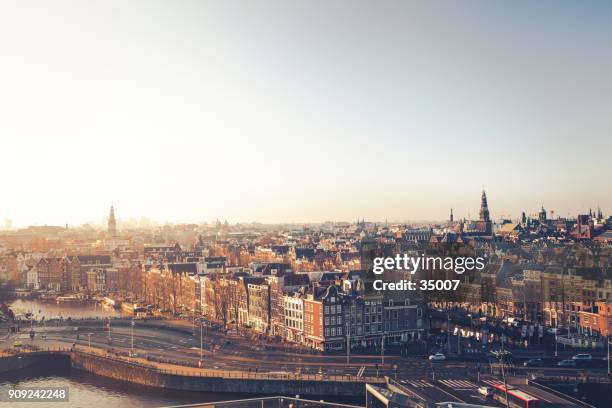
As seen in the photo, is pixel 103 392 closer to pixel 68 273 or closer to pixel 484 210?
pixel 68 273

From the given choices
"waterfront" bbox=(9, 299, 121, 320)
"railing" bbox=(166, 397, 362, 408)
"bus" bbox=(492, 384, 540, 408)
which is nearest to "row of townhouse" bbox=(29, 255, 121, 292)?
"waterfront" bbox=(9, 299, 121, 320)

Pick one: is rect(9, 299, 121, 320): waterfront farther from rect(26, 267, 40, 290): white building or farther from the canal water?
the canal water

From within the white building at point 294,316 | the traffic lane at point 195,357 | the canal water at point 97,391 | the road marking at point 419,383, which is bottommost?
the canal water at point 97,391

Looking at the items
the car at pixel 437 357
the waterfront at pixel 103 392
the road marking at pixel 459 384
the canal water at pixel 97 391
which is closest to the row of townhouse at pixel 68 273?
the canal water at pixel 97 391

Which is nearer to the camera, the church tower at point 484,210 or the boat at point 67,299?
the boat at point 67,299

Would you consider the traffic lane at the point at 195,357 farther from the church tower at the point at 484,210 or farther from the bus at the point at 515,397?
the church tower at the point at 484,210

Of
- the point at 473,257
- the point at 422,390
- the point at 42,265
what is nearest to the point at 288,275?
the point at 422,390

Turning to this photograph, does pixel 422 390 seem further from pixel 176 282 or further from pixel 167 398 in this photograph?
pixel 176 282

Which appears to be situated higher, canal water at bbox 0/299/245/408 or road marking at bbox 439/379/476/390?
road marking at bbox 439/379/476/390

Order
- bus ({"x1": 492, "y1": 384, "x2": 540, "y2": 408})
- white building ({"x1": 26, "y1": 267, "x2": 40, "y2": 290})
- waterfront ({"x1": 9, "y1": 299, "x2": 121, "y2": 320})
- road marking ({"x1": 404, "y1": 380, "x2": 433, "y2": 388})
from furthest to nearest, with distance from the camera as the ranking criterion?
white building ({"x1": 26, "y1": 267, "x2": 40, "y2": 290}) < waterfront ({"x1": 9, "y1": 299, "x2": 121, "y2": 320}) < road marking ({"x1": 404, "y1": 380, "x2": 433, "y2": 388}) < bus ({"x1": 492, "y1": 384, "x2": 540, "y2": 408})
